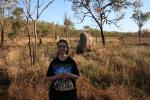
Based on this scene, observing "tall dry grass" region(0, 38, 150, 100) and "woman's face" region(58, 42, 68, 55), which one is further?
"tall dry grass" region(0, 38, 150, 100)

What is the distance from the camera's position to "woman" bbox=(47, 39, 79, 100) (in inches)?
226

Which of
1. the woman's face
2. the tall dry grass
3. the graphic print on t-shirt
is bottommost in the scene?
the tall dry grass

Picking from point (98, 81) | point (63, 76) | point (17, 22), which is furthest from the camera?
point (17, 22)

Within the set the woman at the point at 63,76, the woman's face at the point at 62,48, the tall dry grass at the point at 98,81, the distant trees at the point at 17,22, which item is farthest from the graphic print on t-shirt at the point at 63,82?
the distant trees at the point at 17,22

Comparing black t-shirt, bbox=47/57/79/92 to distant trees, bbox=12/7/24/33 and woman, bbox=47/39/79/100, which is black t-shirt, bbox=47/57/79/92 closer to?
woman, bbox=47/39/79/100

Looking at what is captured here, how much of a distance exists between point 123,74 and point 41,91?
9.01 feet

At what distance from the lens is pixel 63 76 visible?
573 centimetres

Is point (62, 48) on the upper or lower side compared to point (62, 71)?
upper

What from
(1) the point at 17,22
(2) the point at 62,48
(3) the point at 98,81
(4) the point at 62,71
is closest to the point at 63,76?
(4) the point at 62,71

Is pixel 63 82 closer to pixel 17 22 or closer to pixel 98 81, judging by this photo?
pixel 98 81

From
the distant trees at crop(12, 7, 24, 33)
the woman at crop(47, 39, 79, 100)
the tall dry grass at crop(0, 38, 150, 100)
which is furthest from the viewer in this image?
the distant trees at crop(12, 7, 24, 33)

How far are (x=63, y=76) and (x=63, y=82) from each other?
0.12 meters

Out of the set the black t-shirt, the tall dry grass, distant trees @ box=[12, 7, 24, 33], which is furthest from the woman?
distant trees @ box=[12, 7, 24, 33]

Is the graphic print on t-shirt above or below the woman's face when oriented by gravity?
below
